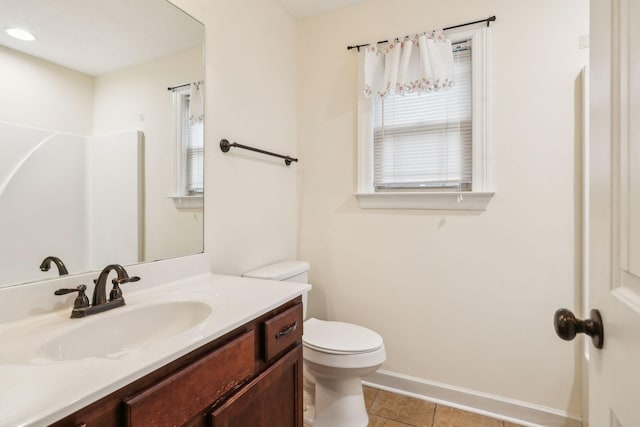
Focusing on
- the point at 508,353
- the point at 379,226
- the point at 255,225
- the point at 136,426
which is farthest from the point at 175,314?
the point at 508,353

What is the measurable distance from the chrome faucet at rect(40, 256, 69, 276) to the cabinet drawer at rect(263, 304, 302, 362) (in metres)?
0.65

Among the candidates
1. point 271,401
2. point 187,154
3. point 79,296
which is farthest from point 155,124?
point 271,401

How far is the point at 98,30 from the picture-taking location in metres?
1.13

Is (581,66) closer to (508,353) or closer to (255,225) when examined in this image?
(508,353)

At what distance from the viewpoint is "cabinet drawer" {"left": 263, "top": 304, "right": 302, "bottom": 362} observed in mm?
1031

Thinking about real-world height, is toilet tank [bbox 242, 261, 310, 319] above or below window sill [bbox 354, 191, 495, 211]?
below

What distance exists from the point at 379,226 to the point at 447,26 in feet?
4.00

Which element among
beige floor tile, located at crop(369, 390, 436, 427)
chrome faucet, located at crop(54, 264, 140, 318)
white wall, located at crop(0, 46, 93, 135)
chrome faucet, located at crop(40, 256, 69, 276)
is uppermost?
white wall, located at crop(0, 46, 93, 135)

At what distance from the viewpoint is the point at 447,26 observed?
1858 mm

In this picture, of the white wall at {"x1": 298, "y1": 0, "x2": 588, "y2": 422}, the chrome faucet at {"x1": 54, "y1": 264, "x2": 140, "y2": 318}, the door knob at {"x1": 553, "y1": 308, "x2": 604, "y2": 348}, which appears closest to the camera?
the door knob at {"x1": 553, "y1": 308, "x2": 604, "y2": 348}

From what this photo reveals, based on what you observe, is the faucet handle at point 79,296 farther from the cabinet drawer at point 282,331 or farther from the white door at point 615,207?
the white door at point 615,207

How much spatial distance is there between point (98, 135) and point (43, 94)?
18cm

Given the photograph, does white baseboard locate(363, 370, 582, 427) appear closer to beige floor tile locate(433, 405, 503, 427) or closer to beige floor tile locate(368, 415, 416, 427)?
beige floor tile locate(433, 405, 503, 427)

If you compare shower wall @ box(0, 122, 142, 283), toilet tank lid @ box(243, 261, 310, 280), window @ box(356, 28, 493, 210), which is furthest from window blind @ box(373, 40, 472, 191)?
shower wall @ box(0, 122, 142, 283)
